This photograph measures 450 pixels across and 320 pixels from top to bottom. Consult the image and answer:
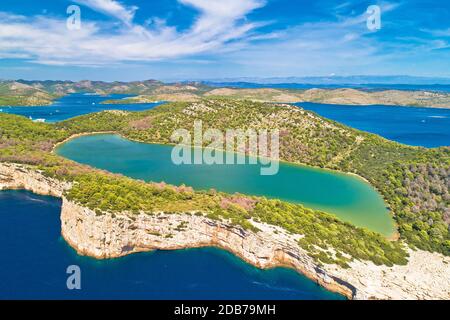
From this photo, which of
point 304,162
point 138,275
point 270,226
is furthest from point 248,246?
point 304,162

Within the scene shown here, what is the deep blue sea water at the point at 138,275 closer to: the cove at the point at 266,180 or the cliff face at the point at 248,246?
the cliff face at the point at 248,246

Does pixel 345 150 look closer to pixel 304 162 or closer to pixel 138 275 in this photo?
pixel 304 162

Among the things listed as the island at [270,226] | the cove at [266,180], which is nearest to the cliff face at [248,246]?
the island at [270,226]

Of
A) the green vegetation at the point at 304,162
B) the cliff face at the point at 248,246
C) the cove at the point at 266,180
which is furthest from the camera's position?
the cove at the point at 266,180

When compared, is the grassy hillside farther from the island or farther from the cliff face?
the cliff face

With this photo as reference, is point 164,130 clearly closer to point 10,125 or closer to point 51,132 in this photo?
point 51,132

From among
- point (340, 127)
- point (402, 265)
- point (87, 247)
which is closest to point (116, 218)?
point (87, 247)

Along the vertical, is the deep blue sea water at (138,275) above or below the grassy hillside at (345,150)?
below

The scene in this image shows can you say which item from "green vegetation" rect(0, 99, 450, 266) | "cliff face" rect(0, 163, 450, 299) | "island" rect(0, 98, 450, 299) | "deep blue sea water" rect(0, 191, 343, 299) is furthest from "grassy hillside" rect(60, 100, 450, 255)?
"deep blue sea water" rect(0, 191, 343, 299)
